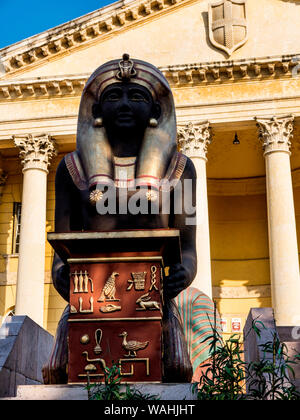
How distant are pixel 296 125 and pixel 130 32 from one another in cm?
795

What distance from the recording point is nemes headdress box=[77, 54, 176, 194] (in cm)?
607

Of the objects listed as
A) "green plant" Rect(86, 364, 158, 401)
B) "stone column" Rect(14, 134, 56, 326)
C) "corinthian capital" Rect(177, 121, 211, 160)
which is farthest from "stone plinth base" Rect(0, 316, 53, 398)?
"corinthian capital" Rect(177, 121, 211, 160)

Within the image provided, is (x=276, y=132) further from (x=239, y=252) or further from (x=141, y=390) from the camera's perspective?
(x=141, y=390)

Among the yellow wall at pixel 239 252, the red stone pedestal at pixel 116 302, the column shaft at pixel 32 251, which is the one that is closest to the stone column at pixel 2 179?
the column shaft at pixel 32 251

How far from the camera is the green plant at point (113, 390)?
4.91 meters

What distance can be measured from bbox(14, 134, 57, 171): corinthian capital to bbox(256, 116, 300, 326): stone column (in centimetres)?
821

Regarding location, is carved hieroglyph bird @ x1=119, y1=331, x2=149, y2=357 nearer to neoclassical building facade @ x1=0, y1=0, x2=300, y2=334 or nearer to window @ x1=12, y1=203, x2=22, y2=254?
neoclassical building facade @ x1=0, y1=0, x2=300, y2=334

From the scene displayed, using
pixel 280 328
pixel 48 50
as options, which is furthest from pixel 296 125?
pixel 280 328

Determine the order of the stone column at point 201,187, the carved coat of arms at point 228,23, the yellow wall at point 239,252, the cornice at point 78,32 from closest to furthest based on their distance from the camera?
the stone column at point 201,187 < the carved coat of arms at point 228,23 < the cornice at point 78,32 < the yellow wall at point 239,252

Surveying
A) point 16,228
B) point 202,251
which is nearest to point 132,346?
point 202,251

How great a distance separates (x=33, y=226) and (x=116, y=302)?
22115 millimetres

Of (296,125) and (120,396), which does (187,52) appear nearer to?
(296,125)

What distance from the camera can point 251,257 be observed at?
1326 inches

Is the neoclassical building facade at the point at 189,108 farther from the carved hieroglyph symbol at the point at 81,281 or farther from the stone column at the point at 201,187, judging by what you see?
the carved hieroglyph symbol at the point at 81,281
